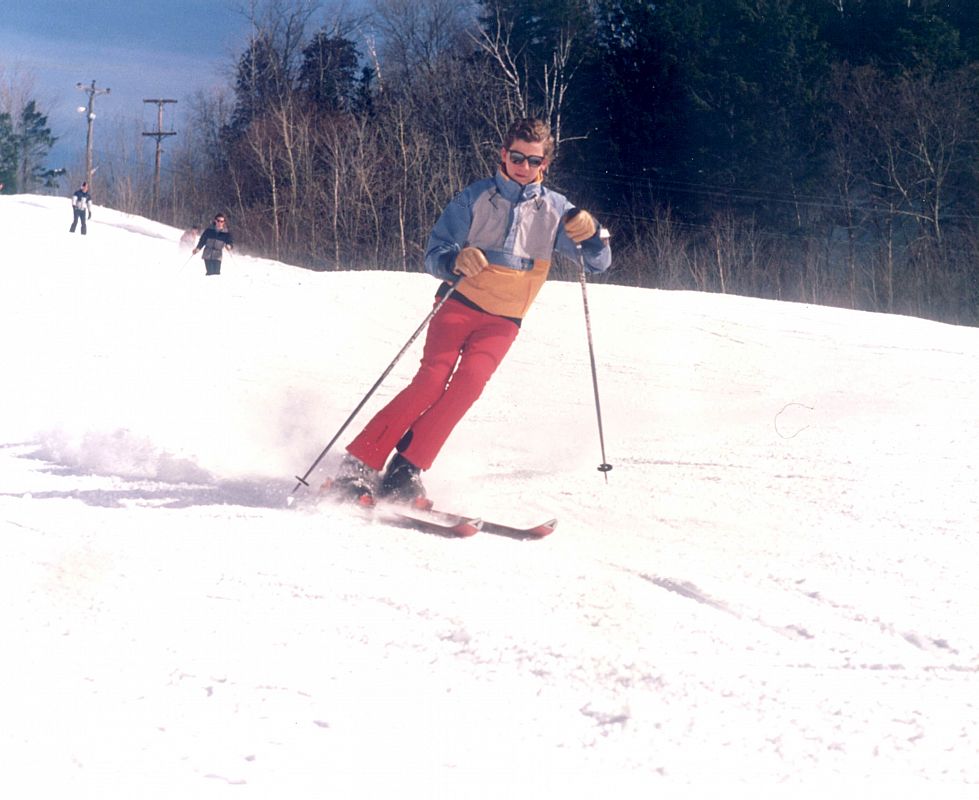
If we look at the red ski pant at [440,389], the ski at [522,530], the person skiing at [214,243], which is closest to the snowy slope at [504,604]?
the ski at [522,530]

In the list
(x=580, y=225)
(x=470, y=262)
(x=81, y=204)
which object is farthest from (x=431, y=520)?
(x=81, y=204)

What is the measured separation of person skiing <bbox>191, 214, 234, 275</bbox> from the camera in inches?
664

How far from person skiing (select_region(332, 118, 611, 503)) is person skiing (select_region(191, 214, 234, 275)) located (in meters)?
13.2

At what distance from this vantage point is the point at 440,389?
4254 mm

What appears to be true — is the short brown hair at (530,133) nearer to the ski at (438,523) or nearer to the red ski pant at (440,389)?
the red ski pant at (440,389)

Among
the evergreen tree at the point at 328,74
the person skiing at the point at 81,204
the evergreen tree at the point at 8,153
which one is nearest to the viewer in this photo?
the person skiing at the point at 81,204

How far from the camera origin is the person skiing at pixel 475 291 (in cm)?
419

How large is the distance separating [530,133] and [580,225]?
→ 430mm

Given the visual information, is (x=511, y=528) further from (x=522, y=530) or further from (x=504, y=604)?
(x=504, y=604)

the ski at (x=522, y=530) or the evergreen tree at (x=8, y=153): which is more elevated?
the evergreen tree at (x=8, y=153)

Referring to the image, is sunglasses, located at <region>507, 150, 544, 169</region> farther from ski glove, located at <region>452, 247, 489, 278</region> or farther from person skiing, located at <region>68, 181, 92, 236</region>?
person skiing, located at <region>68, 181, 92, 236</region>

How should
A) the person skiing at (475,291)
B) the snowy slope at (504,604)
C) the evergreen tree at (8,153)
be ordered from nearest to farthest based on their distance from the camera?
the snowy slope at (504,604), the person skiing at (475,291), the evergreen tree at (8,153)

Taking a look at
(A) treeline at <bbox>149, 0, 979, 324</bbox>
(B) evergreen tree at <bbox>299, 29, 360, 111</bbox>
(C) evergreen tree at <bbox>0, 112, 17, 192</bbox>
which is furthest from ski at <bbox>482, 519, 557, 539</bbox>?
(C) evergreen tree at <bbox>0, 112, 17, 192</bbox>

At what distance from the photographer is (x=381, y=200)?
29.2m
